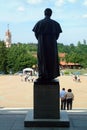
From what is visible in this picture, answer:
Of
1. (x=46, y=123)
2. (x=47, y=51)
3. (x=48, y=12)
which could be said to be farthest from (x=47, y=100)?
(x=48, y=12)

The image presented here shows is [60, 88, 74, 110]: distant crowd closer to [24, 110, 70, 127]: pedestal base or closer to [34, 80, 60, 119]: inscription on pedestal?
[34, 80, 60, 119]: inscription on pedestal

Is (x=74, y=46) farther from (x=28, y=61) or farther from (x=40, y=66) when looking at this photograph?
(x=40, y=66)

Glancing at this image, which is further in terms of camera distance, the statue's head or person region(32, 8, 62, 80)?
the statue's head

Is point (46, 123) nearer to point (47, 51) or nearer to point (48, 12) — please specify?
point (47, 51)

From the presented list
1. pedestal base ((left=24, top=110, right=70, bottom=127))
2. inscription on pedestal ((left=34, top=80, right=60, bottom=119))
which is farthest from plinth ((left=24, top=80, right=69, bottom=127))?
pedestal base ((left=24, top=110, right=70, bottom=127))

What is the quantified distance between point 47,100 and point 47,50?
1393 mm

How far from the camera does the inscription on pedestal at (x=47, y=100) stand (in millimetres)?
12039

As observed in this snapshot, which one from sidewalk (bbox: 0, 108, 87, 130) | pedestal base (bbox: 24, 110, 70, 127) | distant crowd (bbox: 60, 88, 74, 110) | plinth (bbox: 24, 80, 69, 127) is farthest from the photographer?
distant crowd (bbox: 60, 88, 74, 110)

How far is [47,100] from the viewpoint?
12.0 m

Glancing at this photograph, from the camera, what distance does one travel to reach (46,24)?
12406mm

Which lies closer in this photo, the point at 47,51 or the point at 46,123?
the point at 46,123

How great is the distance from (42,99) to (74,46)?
18581 centimetres

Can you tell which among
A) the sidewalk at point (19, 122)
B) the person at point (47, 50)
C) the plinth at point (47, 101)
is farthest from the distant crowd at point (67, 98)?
the plinth at point (47, 101)

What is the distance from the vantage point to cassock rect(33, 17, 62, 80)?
1230 centimetres
